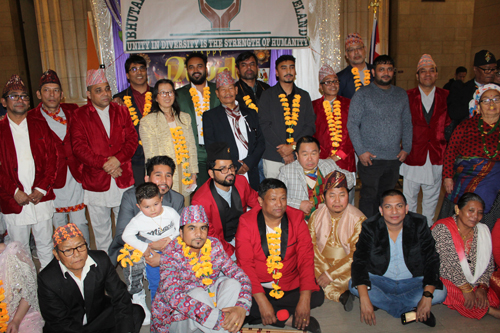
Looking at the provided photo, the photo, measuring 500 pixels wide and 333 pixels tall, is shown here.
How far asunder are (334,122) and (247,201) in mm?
1537

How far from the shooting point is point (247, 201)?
3.77 metres

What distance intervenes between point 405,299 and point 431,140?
2073 millimetres

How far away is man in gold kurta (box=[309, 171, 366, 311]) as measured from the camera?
3391mm

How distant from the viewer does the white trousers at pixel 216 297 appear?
2.67 meters

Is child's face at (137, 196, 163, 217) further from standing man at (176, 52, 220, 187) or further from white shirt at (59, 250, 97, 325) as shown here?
standing man at (176, 52, 220, 187)

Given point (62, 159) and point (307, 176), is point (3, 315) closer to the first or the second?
point (62, 159)

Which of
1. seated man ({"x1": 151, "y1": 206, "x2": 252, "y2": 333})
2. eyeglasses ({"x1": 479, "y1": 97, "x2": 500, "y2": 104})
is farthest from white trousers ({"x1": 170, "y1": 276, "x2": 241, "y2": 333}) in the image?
eyeglasses ({"x1": 479, "y1": 97, "x2": 500, "y2": 104})

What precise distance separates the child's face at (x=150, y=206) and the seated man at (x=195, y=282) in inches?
17.2

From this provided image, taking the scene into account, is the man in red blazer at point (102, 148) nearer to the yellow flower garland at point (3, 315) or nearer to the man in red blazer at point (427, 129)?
the yellow flower garland at point (3, 315)

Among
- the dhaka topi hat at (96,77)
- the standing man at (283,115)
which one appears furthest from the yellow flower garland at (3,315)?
the standing man at (283,115)

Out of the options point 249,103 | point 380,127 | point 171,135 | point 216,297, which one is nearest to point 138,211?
point 171,135

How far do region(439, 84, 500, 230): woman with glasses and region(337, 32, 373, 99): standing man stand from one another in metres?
1.36

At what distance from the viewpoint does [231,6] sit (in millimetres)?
6055

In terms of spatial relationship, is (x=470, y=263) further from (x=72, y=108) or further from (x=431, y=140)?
(x=72, y=108)
